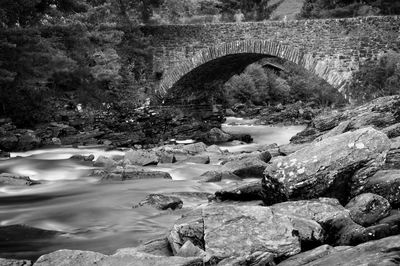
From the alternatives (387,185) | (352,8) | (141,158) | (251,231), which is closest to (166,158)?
(141,158)

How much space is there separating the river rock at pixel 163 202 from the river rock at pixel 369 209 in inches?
117

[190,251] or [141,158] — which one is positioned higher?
[190,251]

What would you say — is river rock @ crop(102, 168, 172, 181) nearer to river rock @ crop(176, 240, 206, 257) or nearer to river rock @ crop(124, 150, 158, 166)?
river rock @ crop(124, 150, 158, 166)

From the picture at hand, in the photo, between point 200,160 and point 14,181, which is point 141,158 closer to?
point 200,160

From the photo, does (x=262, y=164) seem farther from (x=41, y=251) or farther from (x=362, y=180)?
(x=41, y=251)

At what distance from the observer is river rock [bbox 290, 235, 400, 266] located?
4582 millimetres

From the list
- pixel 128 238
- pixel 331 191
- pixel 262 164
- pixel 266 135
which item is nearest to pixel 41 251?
pixel 128 238

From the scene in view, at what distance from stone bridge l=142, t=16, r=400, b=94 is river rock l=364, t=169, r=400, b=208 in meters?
12.0

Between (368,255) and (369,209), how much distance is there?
66.3 inches

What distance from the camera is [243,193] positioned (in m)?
7.92

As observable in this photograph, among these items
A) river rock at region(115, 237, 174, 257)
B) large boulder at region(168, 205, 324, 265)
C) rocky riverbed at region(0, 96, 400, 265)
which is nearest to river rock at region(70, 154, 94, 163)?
rocky riverbed at region(0, 96, 400, 265)

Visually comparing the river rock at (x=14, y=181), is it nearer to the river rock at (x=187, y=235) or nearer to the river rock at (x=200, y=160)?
the river rock at (x=200, y=160)

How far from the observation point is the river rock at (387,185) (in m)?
6.68

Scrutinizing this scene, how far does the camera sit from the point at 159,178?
11062 mm
